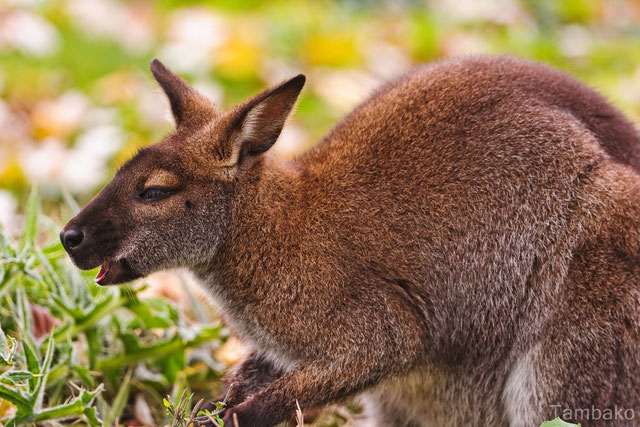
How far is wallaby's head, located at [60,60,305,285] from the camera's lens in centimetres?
378

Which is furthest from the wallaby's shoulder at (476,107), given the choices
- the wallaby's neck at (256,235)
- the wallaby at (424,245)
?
the wallaby's neck at (256,235)

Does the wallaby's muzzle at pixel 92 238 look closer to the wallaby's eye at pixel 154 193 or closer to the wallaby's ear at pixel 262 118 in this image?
the wallaby's eye at pixel 154 193

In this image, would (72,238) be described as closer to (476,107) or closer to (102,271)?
(102,271)

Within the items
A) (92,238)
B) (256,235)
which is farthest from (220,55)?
(92,238)

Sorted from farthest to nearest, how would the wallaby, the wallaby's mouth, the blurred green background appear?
the blurred green background, the wallaby's mouth, the wallaby

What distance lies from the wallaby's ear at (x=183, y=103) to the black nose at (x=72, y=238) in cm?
65

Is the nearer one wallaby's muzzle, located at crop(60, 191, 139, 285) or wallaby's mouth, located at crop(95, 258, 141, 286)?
wallaby's muzzle, located at crop(60, 191, 139, 285)

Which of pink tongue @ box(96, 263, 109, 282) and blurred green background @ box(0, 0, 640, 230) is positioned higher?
blurred green background @ box(0, 0, 640, 230)

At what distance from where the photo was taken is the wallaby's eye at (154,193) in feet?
12.6

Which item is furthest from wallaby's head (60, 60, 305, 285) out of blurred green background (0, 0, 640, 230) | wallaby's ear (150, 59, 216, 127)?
blurred green background (0, 0, 640, 230)

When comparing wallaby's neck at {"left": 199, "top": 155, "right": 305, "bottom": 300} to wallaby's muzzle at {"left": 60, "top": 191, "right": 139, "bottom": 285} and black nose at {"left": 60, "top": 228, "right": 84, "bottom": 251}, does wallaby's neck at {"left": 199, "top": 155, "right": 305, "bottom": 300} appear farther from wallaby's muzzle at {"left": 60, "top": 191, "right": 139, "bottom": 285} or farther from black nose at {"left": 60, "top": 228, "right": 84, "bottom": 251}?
black nose at {"left": 60, "top": 228, "right": 84, "bottom": 251}

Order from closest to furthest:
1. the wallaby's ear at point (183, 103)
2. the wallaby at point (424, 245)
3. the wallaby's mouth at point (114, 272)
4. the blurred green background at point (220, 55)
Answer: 1. the wallaby at point (424, 245)
2. the wallaby's mouth at point (114, 272)
3. the wallaby's ear at point (183, 103)
4. the blurred green background at point (220, 55)

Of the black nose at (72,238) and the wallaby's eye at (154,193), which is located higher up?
the wallaby's eye at (154,193)

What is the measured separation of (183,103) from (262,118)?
0.47 meters
